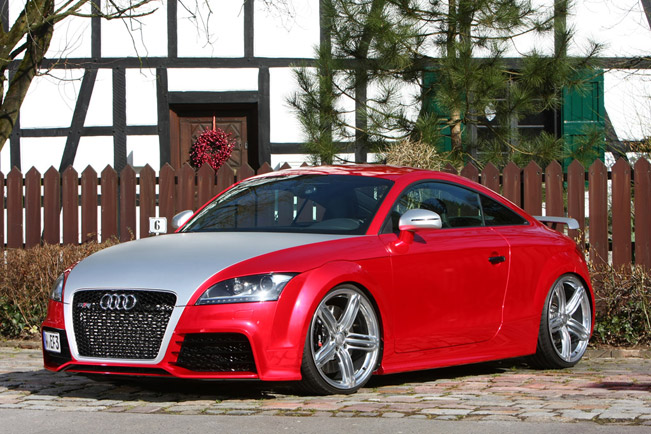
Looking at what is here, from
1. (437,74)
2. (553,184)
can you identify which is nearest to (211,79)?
(437,74)

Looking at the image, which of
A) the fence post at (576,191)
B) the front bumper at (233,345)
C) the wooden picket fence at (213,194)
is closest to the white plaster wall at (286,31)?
the wooden picket fence at (213,194)

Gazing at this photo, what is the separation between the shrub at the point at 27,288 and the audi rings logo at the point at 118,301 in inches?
154

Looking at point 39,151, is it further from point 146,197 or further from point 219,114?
point 146,197

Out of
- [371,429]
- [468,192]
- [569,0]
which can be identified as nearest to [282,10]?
[569,0]

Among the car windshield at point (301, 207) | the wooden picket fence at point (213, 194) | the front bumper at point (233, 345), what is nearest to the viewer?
the front bumper at point (233, 345)

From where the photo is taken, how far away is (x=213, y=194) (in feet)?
40.4

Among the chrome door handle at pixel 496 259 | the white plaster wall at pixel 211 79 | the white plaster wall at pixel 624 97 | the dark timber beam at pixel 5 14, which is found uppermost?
the dark timber beam at pixel 5 14

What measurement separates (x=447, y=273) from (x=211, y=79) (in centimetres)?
1143

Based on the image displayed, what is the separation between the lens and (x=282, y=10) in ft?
57.1

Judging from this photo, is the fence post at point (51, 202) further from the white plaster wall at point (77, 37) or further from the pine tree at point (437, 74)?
the white plaster wall at point (77, 37)

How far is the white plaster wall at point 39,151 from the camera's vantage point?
57.8ft

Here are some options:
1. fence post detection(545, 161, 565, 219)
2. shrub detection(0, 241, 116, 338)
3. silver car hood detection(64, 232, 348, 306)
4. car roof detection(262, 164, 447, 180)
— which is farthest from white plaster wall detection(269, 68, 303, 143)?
silver car hood detection(64, 232, 348, 306)

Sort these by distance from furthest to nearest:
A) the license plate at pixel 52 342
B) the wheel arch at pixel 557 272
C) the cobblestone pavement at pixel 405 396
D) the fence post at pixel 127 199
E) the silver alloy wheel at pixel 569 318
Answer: the fence post at pixel 127 199 < the silver alloy wheel at pixel 569 318 < the wheel arch at pixel 557 272 < the license plate at pixel 52 342 < the cobblestone pavement at pixel 405 396

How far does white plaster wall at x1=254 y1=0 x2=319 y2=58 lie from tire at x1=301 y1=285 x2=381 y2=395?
11.8m
